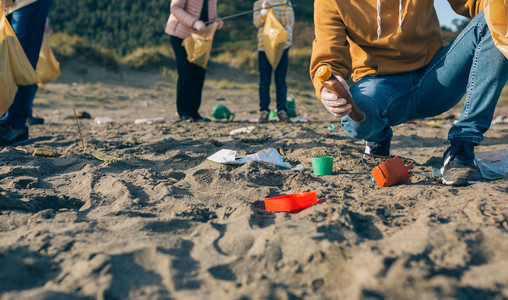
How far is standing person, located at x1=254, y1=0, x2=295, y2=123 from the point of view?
441 cm

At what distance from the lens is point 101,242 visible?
1316mm

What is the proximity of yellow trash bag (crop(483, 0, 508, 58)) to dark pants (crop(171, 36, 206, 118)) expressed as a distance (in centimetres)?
316

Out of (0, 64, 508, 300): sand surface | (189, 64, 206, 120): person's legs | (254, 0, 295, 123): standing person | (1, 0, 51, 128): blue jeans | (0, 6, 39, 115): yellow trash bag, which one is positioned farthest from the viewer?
(189, 64, 206, 120): person's legs

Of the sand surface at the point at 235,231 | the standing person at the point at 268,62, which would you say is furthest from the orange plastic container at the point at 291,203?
the standing person at the point at 268,62

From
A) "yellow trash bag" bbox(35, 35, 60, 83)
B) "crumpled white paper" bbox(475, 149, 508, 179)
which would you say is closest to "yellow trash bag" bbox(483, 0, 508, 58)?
"crumpled white paper" bbox(475, 149, 508, 179)

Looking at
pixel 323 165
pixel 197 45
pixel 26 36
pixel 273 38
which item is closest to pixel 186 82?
pixel 197 45

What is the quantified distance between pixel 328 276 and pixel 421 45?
5.11 feet

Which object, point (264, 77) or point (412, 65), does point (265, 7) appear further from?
point (412, 65)

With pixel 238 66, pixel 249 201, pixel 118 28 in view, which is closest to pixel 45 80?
pixel 249 201

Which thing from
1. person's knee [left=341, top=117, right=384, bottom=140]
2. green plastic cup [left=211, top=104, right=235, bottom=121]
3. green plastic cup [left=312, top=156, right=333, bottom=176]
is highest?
person's knee [left=341, top=117, right=384, bottom=140]

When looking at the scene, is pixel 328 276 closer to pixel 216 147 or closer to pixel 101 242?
pixel 101 242

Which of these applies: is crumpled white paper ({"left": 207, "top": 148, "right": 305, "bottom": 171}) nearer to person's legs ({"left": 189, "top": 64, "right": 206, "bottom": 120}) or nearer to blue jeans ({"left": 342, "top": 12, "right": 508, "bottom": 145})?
blue jeans ({"left": 342, "top": 12, "right": 508, "bottom": 145})

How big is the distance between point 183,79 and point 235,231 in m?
3.30

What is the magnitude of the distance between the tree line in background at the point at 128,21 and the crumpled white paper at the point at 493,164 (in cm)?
1157
